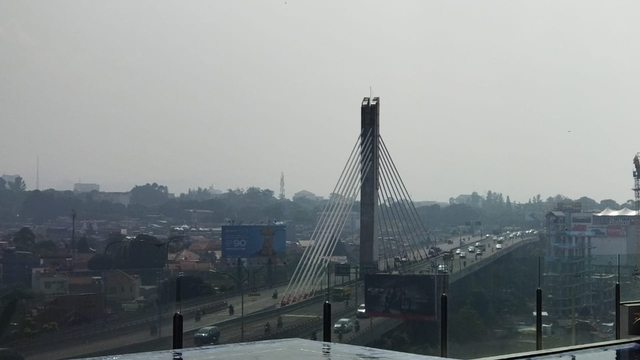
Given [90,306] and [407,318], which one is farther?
[407,318]

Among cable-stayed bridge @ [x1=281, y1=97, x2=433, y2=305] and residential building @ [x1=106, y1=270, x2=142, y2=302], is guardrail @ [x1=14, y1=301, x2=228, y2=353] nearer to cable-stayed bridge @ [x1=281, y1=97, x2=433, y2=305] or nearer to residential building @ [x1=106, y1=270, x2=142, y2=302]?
residential building @ [x1=106, y1=270, x2=142, y2=302]

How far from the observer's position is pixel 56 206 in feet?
202

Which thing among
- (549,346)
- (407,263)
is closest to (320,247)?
(407,263)

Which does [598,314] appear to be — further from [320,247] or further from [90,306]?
[320,247]

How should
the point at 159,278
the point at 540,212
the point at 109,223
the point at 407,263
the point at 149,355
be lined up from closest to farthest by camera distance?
1. the point at 149,355
2. the point at 159,278
3. the point at 407,263
4. the point at 109,223
5. the point at 540,212

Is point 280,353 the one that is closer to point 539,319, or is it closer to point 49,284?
point 539,319

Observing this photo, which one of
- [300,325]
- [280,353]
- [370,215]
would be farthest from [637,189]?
[280,353]

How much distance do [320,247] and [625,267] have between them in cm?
1843

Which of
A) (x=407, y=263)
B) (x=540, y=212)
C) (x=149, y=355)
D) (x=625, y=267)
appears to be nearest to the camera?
(x=149, y=355)

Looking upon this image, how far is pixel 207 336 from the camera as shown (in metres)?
13.4

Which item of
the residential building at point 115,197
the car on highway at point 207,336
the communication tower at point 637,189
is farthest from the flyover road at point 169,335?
the residential building at point 115,197

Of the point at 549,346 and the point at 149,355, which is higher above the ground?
the point at 149,355

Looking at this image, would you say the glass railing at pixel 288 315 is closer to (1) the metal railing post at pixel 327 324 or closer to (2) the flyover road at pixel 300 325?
(2) the flyover road at pixel 300 325

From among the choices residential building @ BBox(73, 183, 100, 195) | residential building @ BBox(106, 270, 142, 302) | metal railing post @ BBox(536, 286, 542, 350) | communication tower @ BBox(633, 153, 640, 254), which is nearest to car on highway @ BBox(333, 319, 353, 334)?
metal railing post @ BBox(536, 286, 542, 350)
